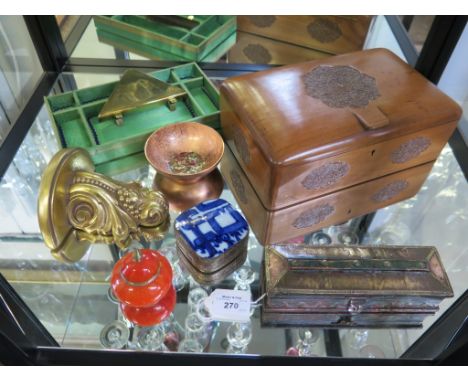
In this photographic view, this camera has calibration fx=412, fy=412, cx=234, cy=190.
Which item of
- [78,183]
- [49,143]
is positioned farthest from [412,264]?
[49,143]

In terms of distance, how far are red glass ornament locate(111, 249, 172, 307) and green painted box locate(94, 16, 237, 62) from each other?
0.56m

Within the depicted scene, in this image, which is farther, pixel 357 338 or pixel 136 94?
pixel 136 94

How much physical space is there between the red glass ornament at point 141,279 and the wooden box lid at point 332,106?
0.23m

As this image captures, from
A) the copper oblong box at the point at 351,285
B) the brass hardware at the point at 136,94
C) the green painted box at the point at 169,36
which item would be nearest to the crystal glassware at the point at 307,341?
the copper oblong box at the point at 351,285

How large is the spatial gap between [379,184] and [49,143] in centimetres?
65

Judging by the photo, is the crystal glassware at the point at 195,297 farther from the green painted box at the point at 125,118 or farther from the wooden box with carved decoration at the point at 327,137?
the green painted box at the point at 125,118

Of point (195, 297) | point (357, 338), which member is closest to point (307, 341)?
point (357, 338)

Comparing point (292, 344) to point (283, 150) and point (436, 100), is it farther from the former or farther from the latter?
point (436, 100)

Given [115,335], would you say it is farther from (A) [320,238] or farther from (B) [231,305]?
(A) [320,238]

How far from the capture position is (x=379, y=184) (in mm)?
746

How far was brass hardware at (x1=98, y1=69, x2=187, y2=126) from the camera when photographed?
831 mm

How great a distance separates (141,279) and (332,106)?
1.30 ft

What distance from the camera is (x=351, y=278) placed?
0.58 m

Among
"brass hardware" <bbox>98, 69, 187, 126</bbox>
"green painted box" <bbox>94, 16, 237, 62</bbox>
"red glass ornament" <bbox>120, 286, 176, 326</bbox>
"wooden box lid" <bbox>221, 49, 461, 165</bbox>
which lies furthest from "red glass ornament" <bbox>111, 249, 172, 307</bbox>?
"green painted box" <bbox>94, 16, 237, 62</bbox>
